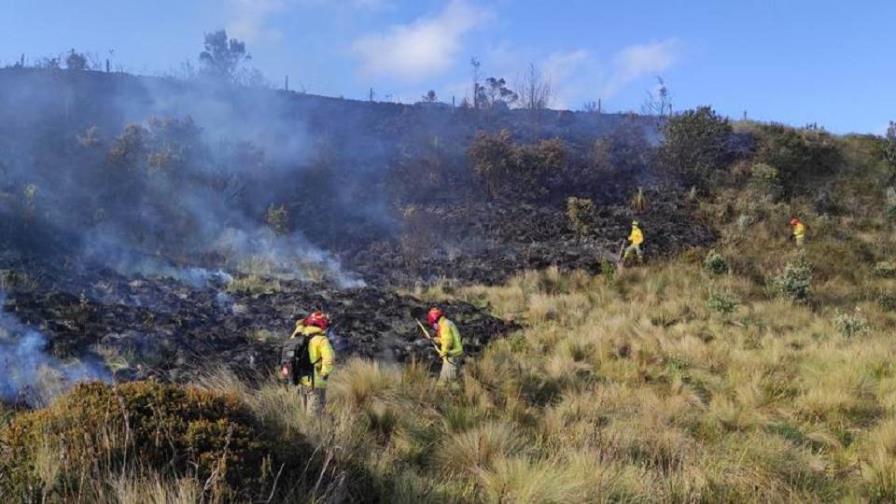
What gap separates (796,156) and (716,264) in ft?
38.5

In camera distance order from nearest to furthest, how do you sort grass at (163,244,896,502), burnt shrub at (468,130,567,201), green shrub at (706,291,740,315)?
grass at (163,244,896,502)
green shrub at (706,291,740,315)
burnt shrub at (468,130,567,201)

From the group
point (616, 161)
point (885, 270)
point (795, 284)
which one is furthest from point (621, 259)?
point (616, 161)

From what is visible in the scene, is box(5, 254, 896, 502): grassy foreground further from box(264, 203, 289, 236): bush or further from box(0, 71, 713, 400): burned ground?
box(264, 203, 289, 236): bush

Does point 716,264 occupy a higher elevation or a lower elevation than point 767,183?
lower

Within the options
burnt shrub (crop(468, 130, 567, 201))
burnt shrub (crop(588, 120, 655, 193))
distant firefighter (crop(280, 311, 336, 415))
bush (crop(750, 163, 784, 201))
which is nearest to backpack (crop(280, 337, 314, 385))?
distant firefighter (crop(280, 311, 336, 415))

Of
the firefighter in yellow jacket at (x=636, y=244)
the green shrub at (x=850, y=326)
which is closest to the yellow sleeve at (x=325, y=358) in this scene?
the green shrub at (x=850, y=326)

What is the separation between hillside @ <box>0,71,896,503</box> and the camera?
5027 mm

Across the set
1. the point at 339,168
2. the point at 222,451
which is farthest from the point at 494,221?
the point at 222,451

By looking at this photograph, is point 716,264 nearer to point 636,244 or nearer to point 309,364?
point 636,244

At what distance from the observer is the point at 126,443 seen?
3.99m

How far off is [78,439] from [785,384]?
32.0 ft

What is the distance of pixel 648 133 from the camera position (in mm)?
31625

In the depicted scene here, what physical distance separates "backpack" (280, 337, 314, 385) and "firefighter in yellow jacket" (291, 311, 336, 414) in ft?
0.16

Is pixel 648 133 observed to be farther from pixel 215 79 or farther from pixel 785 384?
pixel 785 384
